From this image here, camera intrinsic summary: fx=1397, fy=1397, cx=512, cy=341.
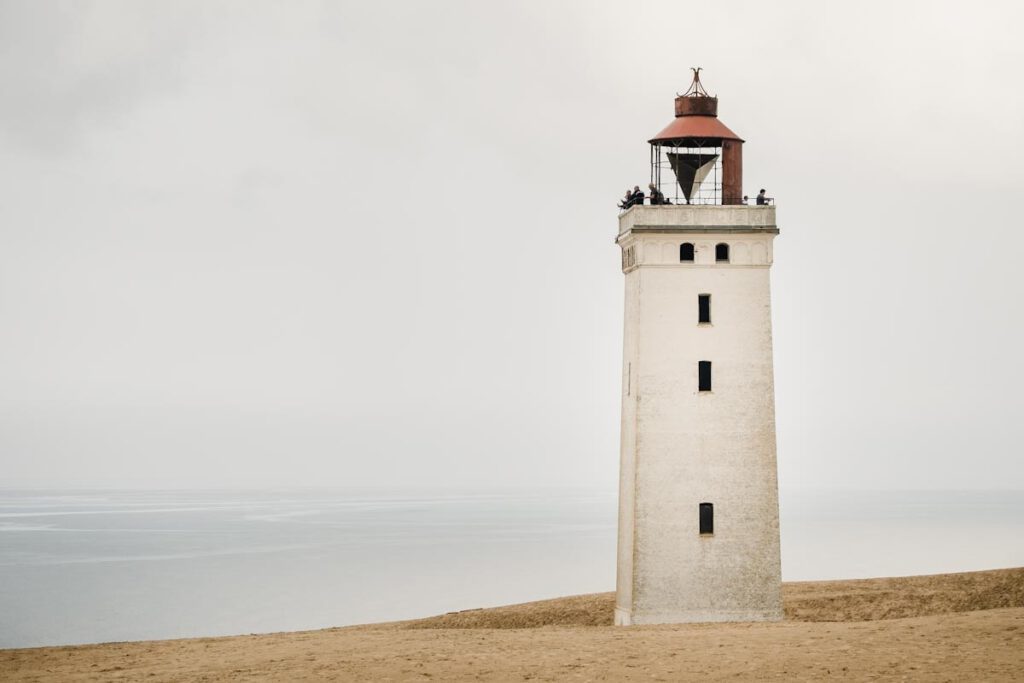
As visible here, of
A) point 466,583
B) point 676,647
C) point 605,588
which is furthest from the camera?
point 466,583

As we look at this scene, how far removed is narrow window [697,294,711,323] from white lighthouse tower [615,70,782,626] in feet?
0.08

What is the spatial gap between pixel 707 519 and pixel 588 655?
8.92 meters

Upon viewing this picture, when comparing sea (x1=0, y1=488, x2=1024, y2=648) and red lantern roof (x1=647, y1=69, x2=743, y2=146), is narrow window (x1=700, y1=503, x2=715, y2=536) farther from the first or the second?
sea (x1=0, y1=488, x2=1024, y2=648)

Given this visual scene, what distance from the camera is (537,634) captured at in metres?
29.3

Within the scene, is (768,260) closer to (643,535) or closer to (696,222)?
(696,222)

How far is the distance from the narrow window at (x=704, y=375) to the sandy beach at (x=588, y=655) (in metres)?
5.81

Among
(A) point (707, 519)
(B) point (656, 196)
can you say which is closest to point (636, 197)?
(B) point (656, 196)

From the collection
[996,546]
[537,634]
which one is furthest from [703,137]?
[996,546]

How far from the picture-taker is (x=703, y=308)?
33906 millimetres

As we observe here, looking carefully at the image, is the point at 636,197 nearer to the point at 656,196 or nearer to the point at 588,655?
the point at 656,196

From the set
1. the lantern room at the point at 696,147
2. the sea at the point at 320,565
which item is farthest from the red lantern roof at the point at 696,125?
the sea at the point at 320,565

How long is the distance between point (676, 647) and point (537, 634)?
14.3 feet

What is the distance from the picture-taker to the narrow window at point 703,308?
33812 millimetres

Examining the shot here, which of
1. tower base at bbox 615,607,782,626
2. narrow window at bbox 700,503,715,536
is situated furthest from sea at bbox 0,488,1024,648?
narrow window at bbox 700,503,715,536
